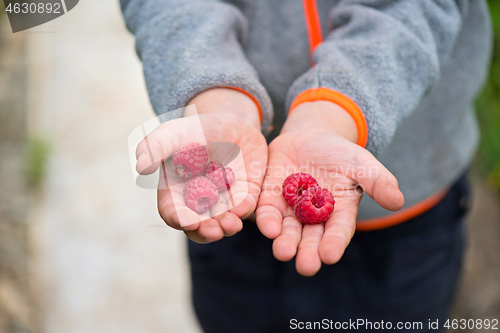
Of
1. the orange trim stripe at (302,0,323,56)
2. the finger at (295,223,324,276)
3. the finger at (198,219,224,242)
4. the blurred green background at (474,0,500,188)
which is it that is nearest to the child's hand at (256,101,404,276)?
the finger at (295,223,324,276)

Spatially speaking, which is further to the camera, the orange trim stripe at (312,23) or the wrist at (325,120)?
the orange trim stripe at (312,23)

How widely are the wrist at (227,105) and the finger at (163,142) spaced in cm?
7

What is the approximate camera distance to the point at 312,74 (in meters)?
0.95

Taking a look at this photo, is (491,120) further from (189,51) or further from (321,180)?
(189,51)

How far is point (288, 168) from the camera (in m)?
0.89

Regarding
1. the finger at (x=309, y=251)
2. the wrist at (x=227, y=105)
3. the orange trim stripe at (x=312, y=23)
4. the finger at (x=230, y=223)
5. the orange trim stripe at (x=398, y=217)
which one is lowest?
the orange trim stripe at (x=398, y=217)

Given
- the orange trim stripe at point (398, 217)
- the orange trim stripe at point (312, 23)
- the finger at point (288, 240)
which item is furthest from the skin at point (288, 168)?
the orange trim stripe at point (398, 217)

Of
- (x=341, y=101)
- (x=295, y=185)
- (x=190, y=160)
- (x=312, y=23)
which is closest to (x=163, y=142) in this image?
(x=190, y=160)

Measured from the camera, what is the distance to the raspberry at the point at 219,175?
2.77 ft

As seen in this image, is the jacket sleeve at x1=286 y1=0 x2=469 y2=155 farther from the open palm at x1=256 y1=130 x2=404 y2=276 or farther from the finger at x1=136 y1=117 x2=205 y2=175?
the finger at x1=136 y1=117 x2=205 y2=175

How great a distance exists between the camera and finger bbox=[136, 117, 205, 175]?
0.74 metres

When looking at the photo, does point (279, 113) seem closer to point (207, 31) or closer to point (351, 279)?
point (207, 31)

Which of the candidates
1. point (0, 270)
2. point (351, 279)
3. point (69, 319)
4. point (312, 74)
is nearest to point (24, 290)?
point (0, 270)

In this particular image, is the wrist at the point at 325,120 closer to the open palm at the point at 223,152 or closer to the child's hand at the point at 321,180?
the child's hand at the point at 321,180
